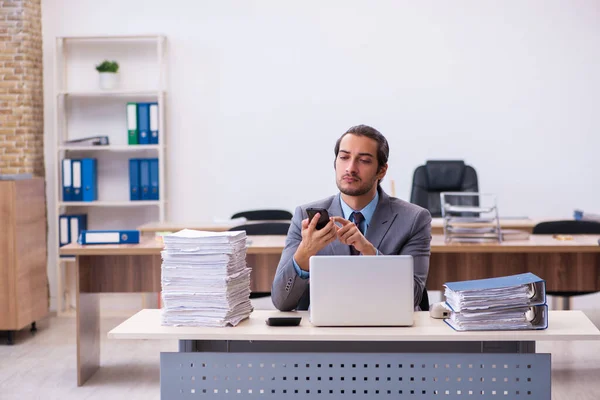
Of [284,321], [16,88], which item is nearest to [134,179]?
[16,88]

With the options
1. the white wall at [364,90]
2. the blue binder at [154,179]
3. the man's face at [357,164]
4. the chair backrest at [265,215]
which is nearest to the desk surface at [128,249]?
the chair backrest at [265,215]

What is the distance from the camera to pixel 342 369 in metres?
2.37

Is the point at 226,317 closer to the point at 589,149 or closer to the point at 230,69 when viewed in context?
the point at 230,69

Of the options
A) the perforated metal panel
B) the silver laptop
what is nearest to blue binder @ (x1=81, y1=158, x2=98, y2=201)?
the perforated metal panel

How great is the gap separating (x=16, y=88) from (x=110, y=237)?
7.68ft

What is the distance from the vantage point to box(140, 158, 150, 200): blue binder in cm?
647

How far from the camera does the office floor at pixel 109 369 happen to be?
4168mm

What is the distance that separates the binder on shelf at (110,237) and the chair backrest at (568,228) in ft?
8.36

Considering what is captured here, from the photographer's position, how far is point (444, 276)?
14.6 feet

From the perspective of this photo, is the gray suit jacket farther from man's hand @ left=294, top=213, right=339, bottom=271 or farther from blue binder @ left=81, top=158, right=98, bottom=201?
blue binder @ left=81, top=158, right=98, bottom=201

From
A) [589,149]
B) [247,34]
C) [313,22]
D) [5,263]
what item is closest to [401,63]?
[313,22]

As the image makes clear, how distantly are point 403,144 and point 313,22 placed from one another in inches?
51.2

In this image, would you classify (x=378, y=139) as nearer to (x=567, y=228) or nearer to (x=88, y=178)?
(x=567, y=228)

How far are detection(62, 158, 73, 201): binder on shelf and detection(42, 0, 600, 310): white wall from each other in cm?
32
